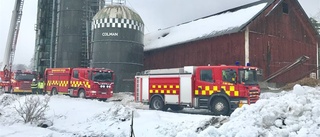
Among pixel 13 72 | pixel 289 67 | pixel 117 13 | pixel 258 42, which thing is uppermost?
pixel 117 13

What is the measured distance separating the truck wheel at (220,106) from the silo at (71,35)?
63.2ft

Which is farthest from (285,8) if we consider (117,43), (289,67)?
(117,43)

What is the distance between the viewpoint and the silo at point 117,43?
26.5 meters

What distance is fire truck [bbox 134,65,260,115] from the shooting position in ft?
45.5

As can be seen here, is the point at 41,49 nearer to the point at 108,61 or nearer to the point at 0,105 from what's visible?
the point at 108,61

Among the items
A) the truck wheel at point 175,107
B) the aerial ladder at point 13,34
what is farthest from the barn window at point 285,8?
the aerial ladder at point 13,34

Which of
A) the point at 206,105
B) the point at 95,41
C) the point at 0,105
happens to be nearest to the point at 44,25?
the point at 95,41

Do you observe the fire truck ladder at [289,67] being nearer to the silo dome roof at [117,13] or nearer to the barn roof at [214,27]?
the barn roof at [214,27]

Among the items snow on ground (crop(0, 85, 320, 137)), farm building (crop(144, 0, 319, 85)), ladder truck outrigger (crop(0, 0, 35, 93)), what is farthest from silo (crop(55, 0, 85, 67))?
snow on ground (crop(0, 85, 320, 137))

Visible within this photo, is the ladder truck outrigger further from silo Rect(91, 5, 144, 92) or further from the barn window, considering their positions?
the barn window

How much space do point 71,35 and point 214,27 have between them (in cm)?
1406

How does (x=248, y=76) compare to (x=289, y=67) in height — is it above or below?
below

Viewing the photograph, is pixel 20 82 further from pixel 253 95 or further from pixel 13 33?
pixel 253 95

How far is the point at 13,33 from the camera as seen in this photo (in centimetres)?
3628
